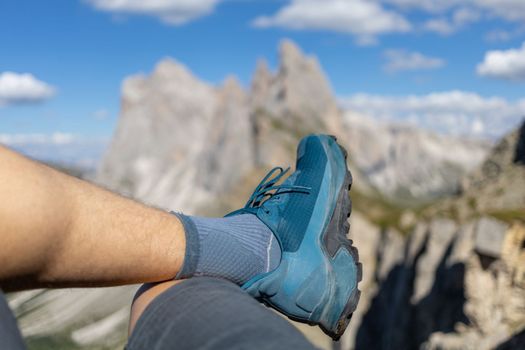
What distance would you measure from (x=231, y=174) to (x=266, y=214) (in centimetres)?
11380

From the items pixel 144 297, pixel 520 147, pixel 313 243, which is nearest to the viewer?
pixel 144 297

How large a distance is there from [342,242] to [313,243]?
348 millimetres

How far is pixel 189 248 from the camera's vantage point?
365cm

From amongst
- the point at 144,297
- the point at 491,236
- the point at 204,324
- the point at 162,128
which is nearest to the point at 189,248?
the point at 144,297

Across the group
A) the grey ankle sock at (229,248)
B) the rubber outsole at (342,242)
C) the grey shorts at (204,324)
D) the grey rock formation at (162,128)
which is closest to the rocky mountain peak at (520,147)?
the rubber outsole at (342,242)

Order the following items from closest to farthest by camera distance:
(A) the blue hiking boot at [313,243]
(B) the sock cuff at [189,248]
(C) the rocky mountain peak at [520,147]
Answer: (B) the sock cuff at [189,248]
(A) the blue hiking boot at [313,243]
(C) the rocky mountain peak at [520,147]

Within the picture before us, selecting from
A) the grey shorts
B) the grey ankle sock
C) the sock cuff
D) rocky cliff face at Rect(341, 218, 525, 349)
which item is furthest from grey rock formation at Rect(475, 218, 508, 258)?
the grey shorts

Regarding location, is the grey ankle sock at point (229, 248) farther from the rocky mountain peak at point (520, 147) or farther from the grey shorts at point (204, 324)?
the rocky mountain peak at point (520, 147)

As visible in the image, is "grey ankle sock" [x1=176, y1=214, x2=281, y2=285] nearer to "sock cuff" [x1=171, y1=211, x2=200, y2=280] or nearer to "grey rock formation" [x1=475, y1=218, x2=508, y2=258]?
"sock cuff" [x1=171, y1=211, x2=200, y2=280]

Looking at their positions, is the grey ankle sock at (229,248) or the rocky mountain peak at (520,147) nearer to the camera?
the grey ankle sock at (229,248)

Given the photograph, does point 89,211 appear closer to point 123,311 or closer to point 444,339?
point 123,311

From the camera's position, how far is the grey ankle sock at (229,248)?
3654mm

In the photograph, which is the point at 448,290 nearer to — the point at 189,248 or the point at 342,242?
the point at 342,242

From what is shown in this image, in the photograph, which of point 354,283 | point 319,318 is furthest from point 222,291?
point 354,283
